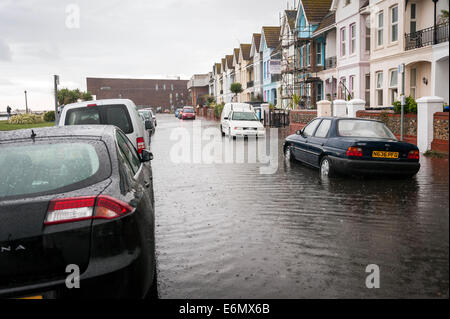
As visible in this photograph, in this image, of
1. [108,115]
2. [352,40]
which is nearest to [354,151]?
[108,115]

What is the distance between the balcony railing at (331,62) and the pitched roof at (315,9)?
394 centimetres

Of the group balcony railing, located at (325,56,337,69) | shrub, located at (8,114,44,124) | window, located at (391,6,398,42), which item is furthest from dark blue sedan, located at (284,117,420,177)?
shrub, located at (8,114,44,124)

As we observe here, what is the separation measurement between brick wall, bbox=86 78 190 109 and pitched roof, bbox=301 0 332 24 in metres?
100

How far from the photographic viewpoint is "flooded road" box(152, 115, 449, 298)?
4.08m

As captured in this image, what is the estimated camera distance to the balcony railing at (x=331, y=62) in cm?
3519

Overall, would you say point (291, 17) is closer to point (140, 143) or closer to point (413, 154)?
point (140, 143)

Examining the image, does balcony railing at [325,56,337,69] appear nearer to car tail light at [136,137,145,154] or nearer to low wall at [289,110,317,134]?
low wall at [289,110,317,134]

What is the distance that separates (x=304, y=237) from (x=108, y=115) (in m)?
5.84

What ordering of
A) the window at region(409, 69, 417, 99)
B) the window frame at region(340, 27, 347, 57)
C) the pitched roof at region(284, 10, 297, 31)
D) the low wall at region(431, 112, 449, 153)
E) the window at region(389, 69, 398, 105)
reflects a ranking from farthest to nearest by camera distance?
1. the pitched roof at region(284, 10, 297, 31)
2. the window frame at region(340, 27, 347, 57)
3. the window at region(389, 69, 398, 105)
4. the window at region(409, 69, 417, 99)
5. the low wall at region(431, 112, 449, 153)

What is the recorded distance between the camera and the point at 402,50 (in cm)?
2433

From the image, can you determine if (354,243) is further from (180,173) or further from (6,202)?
(180,173)

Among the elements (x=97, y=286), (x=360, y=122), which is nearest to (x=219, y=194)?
(x=360, y=122)

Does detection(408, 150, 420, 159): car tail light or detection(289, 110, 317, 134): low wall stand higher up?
detection(289, 110, 317, 134): low wall
